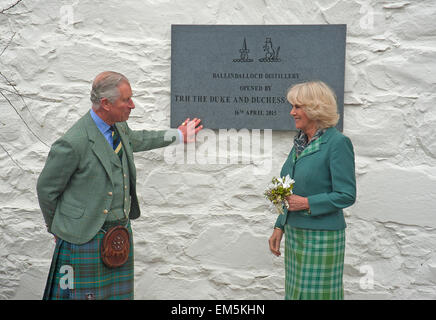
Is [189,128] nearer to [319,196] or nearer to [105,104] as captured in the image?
[105,104]

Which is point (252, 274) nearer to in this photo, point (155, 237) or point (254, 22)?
point (155, 237)

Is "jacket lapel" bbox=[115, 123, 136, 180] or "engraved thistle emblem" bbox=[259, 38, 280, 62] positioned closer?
"jacket lapel" bbox=[115, 123, 136, 180]

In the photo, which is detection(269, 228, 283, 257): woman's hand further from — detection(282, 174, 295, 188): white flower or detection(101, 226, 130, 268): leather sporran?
detection(101, 226, 130, 268): leather sporran

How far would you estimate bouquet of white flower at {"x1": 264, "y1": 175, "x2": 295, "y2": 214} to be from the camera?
259 centimetres

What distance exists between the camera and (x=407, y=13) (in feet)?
11.1

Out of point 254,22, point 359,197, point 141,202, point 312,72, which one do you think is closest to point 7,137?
point 141,202

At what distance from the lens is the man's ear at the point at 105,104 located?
2680 millimetres

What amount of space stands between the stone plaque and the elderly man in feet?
2.93

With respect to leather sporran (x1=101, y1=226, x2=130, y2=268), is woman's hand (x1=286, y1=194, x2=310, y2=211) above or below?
above

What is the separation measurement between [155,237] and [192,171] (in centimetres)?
55

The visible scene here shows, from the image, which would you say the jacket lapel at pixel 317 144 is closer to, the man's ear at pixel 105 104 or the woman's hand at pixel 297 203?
the woman's hand at pixel 297 203

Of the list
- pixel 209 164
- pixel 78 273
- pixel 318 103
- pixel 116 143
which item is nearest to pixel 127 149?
pixel 116 143

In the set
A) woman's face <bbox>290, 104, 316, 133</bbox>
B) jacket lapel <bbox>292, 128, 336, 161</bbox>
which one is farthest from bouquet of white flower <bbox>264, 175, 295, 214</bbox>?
woman's face <bbox>290, 104, 316, 133</bbox>

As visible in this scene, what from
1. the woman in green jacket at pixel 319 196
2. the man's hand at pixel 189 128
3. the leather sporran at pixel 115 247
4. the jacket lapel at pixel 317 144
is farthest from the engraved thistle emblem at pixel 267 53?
the leather sporran at pixel 115 247
